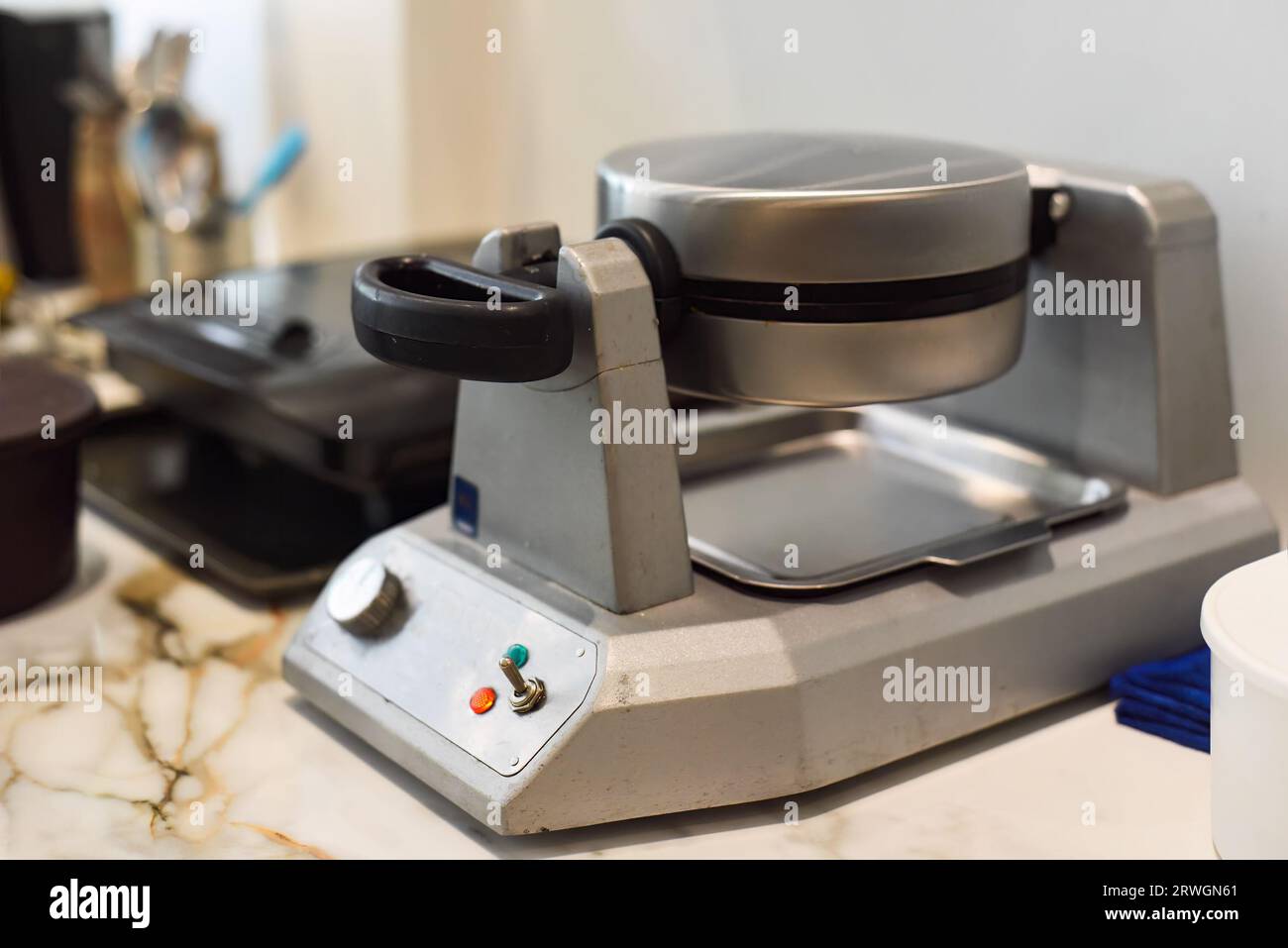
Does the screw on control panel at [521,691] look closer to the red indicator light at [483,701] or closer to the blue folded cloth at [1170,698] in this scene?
the red indicator light at [483,701]

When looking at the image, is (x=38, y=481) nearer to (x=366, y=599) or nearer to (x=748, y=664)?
(x=366, y=599)

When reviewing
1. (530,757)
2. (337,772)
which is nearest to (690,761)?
(530,757)

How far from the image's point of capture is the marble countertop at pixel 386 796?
2.36 ft

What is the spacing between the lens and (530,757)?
27.7 inches

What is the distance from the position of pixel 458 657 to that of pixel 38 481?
0.35 m

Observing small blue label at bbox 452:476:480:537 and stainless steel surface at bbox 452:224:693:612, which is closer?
stainless steel surface at bbox 452:224:693:612

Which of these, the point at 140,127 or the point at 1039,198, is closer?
the point at 1039,198

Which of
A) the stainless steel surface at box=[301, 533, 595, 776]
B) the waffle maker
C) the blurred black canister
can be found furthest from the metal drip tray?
the blurred black canister

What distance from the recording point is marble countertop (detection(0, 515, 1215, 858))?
0.72 m

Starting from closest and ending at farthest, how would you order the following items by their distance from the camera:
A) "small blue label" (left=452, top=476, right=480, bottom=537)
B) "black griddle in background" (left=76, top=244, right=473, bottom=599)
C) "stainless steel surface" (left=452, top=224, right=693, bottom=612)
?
"stainless steel surface" (left=452, top=224, right=693, bottom=612) < "small blue label" (left=452, top=476, right=480, bottom=537) < "black griddle in background" (left=76, top=244, right=473, bottom=599)

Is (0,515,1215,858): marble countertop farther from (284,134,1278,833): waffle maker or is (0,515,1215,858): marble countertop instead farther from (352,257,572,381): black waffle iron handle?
(352,257,572,381): black waffle iron handle

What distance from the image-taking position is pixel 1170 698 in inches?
31.7

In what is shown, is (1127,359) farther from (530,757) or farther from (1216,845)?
(530,757)

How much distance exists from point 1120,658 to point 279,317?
698 mm
